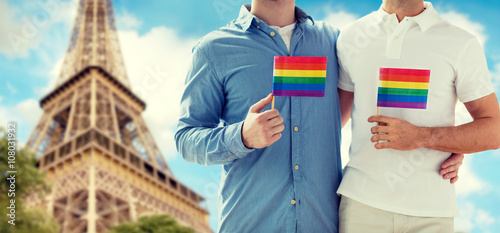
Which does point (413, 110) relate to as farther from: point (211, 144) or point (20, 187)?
point (20, 187)

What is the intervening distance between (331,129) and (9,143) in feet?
27.6

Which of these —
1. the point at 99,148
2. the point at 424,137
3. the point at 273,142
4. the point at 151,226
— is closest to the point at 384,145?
the point at 424,137

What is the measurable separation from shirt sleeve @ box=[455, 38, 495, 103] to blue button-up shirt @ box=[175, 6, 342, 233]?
49cm

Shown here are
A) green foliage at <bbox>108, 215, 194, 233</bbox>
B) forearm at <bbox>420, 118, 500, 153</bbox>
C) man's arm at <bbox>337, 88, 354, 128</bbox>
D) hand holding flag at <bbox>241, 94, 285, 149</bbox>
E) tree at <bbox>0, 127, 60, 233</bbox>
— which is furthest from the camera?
green foliage at <bbox>108, 215, 194, 233</bbox>

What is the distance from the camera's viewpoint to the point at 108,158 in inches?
595

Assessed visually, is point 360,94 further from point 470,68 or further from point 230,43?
point 230,43

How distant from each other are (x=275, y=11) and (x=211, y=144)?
67 centimetres

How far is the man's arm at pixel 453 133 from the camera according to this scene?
1774 mm

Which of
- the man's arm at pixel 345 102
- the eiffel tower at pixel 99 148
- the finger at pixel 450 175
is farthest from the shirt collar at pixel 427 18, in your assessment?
the eiffel tower at pixel 99 148

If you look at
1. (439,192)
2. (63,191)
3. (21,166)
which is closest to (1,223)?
(21,166)

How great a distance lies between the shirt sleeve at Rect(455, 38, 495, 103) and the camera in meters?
1.82

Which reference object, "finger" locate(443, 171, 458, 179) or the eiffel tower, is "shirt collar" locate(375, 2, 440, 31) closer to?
"finger" locate(443, 171, 458, 179)

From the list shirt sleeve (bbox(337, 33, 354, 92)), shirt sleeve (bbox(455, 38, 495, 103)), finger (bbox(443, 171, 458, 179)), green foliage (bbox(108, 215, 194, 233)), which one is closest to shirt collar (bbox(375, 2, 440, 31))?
shirt sleeve (bbox(455, 38, 495, 103))

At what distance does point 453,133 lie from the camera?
71.4 inches
